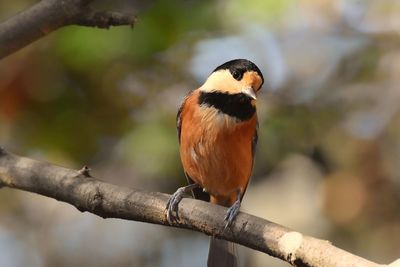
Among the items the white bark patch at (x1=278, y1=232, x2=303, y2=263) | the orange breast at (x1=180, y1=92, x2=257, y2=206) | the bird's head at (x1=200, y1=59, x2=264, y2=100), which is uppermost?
the bird's head at (x1=200, y1=59, x2=264, y2=100)

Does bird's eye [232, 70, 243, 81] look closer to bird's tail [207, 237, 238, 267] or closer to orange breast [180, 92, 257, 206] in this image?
orange breast [180, 92, 257, 206]

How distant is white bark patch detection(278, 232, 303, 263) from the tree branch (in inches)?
38.9

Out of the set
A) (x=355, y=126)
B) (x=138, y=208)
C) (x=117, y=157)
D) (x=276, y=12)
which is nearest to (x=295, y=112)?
(x=355, y=126)

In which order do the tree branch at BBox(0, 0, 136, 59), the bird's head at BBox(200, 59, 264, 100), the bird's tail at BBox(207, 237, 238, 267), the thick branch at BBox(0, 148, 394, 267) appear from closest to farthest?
the thick branch at BBox(0, 148, 394, 267), the tree branch at BBox(0, 0, 136, 59), the bird's head at BBox(200, 59, 264, 100), the bird's tail at BBox(207, 237, 238, 267)

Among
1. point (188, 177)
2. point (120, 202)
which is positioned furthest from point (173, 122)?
point (120, 202)

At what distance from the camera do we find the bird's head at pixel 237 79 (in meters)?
3.80

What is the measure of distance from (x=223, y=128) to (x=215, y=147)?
0.10m

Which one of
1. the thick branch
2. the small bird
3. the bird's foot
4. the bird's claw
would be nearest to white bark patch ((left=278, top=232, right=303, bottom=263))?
the thick branch

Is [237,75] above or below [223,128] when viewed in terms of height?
above

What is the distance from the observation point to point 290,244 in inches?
101

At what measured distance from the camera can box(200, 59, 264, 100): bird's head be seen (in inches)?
150

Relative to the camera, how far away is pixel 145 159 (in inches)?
187

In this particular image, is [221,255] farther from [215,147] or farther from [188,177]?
[215,147]

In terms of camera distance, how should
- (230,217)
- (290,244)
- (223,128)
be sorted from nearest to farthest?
(290,244), (230,217), (223,128)
